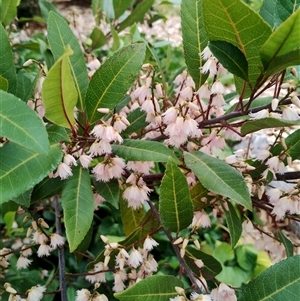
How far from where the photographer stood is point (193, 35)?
2.76 feet

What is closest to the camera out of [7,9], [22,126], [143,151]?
[22,126]

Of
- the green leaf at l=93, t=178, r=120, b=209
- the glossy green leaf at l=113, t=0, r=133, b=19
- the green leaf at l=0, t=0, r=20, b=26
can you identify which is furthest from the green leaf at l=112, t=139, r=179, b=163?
the glossy green leaf at l=113, t=0, r=133, b=19

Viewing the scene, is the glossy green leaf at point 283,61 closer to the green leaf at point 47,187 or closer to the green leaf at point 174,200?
the green leaf at point 174,200

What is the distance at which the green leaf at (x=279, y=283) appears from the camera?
0.70m

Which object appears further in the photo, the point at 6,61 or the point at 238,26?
the point at 6,61

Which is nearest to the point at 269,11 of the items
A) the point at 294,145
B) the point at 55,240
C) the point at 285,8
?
the point at 285,8

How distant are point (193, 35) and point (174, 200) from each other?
327 mm

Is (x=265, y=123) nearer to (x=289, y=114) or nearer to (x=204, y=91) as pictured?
(x=289, y=114)

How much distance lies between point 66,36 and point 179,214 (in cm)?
40

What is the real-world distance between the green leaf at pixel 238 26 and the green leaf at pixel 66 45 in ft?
0.93

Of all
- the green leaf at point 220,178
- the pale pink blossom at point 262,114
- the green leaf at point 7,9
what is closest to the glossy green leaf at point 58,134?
the green leaf at point 220,178

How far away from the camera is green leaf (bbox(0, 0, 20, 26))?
1.25 meters

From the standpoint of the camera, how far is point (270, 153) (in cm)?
94

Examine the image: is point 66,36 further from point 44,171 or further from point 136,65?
point 44,171
